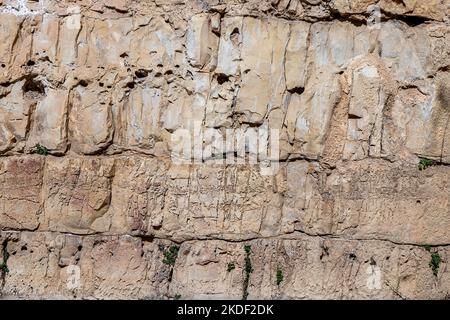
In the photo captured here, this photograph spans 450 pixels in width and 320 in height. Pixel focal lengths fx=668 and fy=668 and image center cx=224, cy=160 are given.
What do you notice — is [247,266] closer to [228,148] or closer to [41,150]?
[228,148]

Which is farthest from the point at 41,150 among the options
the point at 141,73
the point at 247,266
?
the point at 247,266

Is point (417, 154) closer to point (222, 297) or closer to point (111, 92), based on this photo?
point (222, 297)

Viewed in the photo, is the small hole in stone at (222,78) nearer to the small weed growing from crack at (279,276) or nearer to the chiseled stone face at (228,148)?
the chiseled stone face at (228,148)

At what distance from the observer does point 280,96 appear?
18.7ft

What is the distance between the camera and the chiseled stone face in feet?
18.7

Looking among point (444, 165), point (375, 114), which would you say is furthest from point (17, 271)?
point (444, 165)

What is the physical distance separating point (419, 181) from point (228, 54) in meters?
1.95

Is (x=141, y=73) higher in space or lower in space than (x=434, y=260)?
higher

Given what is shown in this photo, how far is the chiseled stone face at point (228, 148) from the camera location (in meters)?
5.69

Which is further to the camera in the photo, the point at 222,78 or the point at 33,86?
the point at 33,86

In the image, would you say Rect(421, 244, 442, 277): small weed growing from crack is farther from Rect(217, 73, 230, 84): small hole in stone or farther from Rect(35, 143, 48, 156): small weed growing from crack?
Rect(35, 143, 48, 156): small weed growing from crack

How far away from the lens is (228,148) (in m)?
5.73

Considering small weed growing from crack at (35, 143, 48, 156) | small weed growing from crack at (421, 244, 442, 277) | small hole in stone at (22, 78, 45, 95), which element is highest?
small hole in stone at (22, 78, 45, 95)

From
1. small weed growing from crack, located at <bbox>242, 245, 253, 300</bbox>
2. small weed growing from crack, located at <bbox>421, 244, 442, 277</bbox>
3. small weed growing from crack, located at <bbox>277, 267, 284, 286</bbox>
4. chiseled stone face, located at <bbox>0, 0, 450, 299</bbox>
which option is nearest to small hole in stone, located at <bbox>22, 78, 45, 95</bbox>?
chiseled stone face, located at <bbox>0, 0, 450, 299</bbox>
